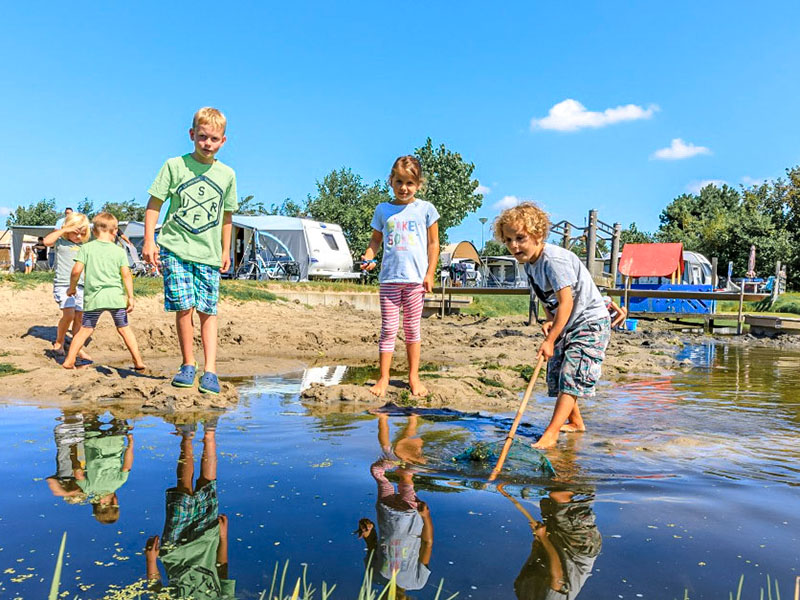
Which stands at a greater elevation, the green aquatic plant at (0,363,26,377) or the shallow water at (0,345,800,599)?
the green aquatic plant at (0,363,26,377)

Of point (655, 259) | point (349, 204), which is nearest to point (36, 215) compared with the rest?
point (349, 204)

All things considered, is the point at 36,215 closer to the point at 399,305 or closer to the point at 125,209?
the point at 125,209

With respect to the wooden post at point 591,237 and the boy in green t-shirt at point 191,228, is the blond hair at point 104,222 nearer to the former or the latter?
the boy in green t-shirt at point 191,228

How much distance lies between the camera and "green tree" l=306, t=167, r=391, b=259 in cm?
3384

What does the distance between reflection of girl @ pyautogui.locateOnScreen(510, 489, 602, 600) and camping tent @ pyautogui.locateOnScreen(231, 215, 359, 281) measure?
21.2 meters

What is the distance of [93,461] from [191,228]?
207 centimetres

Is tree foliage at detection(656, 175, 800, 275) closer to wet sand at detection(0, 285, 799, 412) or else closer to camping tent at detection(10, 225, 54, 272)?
wet sand at detection(0, 285, 799, 412)

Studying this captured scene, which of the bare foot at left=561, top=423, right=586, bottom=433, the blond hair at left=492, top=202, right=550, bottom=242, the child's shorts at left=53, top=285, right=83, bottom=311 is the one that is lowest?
the bare foot at left=561, top=423, right=586, bottom=433

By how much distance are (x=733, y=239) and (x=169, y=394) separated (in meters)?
41.6

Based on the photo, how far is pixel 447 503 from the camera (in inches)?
95.6

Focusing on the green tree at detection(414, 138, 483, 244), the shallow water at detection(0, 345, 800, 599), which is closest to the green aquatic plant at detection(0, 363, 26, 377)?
the shallow water at detection(0, 345, 800, 599)

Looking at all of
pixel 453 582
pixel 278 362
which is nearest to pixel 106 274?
pixel 278 362

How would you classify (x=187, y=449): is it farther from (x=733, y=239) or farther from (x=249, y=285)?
(x=733, y=239)

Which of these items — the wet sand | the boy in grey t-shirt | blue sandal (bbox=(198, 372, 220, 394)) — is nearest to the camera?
the boy in grey t-shirt
